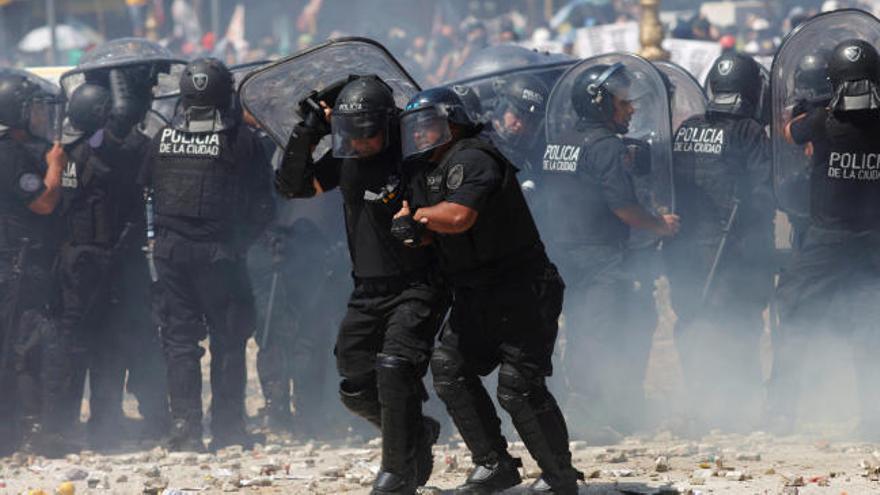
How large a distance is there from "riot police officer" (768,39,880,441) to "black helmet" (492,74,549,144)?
1.81m

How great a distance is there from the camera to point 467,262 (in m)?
6.02

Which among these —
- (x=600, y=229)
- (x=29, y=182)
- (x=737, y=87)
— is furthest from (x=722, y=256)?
(x=29, y=182)

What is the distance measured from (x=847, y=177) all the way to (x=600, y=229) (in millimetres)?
1569

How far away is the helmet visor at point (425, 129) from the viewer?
5.96m

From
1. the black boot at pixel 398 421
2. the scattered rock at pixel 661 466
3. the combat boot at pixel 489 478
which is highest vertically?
the black boot at pixel 398 421

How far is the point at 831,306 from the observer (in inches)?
330

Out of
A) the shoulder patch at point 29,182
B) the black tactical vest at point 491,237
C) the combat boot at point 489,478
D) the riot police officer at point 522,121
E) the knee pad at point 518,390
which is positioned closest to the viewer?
the black tactical vest at point 491,237

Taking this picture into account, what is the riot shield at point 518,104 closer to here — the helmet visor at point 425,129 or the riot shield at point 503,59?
the riot shield at point 503,59

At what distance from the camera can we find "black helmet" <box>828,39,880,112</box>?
775cm

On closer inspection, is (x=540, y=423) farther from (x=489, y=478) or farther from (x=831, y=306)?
(x=831, y=306)

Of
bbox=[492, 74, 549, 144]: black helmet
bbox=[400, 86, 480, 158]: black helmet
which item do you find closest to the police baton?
bbox=[492, 74, 549, 144]: black helmet

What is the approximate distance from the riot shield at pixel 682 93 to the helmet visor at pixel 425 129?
3854 mm

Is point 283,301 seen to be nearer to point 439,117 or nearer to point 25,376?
point 25,376

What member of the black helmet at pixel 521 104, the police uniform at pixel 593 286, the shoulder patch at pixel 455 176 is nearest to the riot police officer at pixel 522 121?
the black helmet at pixel 521 104
